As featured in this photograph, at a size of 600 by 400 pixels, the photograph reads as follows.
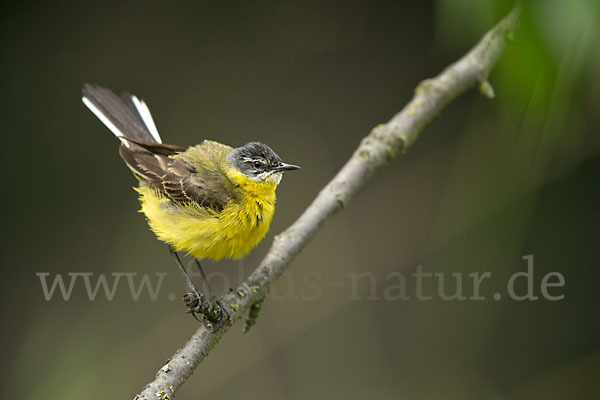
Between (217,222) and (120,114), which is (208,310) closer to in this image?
(217,222)

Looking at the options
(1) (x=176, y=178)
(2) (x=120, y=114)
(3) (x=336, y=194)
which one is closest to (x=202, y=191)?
(1) (x=176, y=178)

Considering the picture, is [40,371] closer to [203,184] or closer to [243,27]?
[203,184]

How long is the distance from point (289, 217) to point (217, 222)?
215 cm

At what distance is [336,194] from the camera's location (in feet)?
11.1

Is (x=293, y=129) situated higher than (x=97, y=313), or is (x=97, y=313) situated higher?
(x=293, y=129)

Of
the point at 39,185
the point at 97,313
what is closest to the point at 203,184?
the point at 97,313

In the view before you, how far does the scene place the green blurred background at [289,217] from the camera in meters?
4.51

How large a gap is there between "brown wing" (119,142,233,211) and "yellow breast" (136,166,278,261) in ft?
0.17

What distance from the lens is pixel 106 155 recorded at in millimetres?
5574

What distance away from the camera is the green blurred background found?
4.51 m

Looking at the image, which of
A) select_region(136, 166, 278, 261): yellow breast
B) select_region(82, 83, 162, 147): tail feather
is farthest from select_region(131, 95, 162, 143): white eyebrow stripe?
select_region(136, 166, 278, 261): yellow breast

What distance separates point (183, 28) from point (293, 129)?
141 cm

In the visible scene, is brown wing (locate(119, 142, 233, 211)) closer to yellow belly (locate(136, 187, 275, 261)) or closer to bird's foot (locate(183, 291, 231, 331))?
yellow belly (locate(136, 187, 275, 261))

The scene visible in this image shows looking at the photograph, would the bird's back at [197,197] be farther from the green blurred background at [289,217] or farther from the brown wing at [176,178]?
the green blurred background at [289,217]
